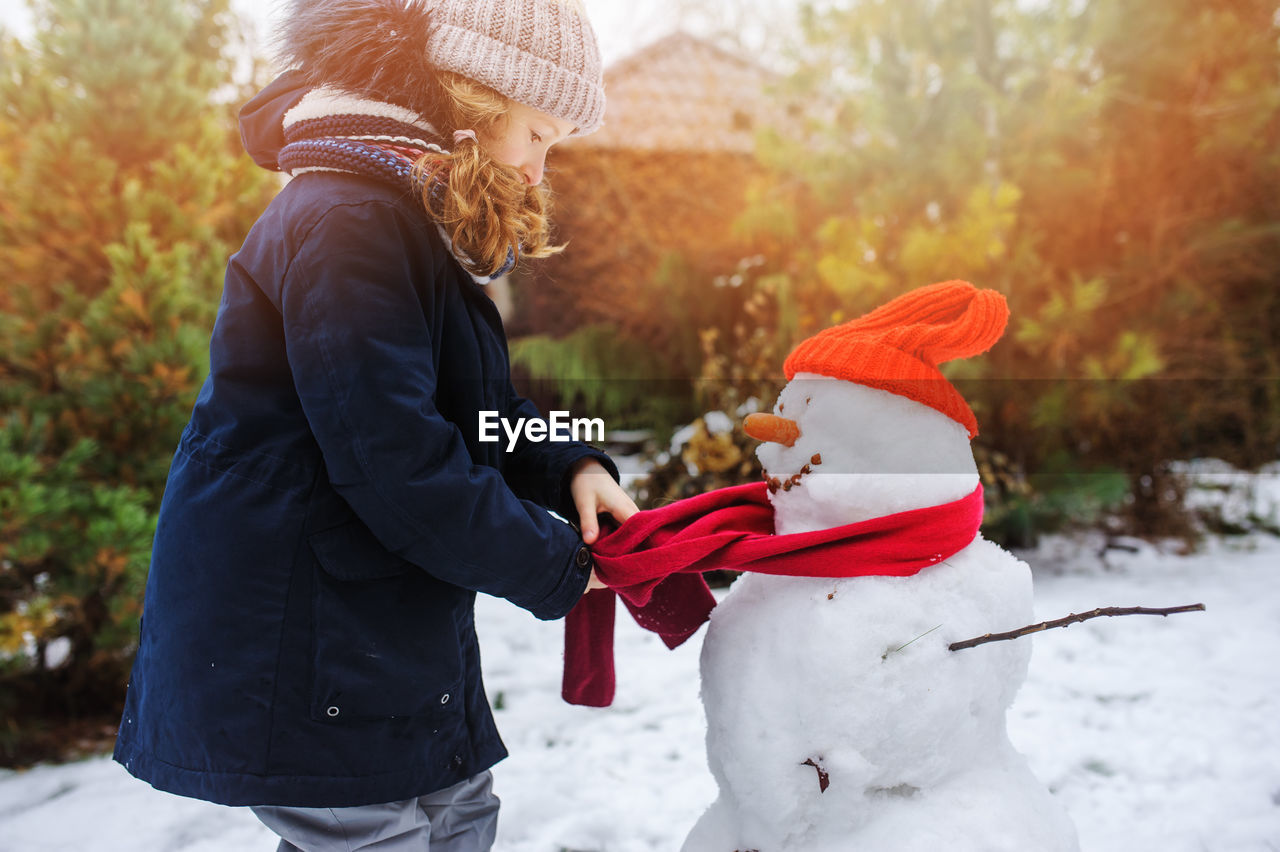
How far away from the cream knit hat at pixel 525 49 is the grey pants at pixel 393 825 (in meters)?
1.04

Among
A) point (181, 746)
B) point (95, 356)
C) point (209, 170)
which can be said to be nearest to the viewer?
point (181, 746)

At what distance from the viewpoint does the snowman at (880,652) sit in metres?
1.09

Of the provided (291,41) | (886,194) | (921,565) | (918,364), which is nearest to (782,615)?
(921,565)

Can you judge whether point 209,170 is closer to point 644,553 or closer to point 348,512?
point 348,512

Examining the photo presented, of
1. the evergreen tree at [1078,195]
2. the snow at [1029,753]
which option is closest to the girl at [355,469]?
the snow at [1029,753]

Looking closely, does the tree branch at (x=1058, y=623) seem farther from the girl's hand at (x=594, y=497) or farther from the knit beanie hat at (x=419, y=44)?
the knit beanie hat at (x=419, y=44)

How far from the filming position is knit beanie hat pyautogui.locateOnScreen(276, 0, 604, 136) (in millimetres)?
1099

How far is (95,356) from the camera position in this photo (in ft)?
7.75

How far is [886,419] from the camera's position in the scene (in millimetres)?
1150

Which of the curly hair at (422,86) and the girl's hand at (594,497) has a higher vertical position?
the curly hair at (422,86)

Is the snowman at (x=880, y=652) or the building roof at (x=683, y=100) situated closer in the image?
the snowman at (x=880, y=652)

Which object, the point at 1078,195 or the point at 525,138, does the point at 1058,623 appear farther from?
the point at 1078,195

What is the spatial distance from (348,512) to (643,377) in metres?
3.34

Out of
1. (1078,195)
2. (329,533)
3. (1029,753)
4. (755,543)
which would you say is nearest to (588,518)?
(755,543)
